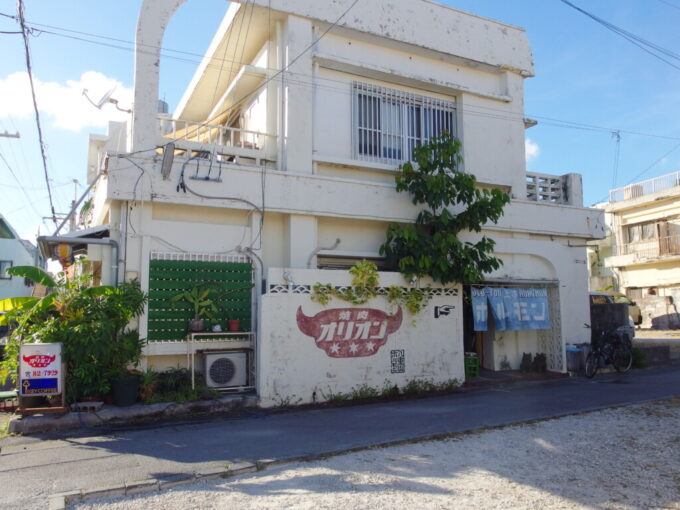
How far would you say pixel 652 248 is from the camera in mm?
27922

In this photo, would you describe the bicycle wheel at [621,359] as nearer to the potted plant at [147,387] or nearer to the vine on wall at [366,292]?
the vine on wall at [366,292]

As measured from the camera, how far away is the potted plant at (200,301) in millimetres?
9438

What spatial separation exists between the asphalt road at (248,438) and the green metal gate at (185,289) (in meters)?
1.97

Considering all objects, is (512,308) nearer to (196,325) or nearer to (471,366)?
(471,366)

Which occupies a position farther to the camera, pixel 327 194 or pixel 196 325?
pixel 327 194

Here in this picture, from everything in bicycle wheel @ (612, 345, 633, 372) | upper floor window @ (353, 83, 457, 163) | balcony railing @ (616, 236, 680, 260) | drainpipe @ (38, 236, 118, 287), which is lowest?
bicycle wheel @ (612, 345, 633, 372)

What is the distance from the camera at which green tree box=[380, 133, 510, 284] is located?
10.8 metres

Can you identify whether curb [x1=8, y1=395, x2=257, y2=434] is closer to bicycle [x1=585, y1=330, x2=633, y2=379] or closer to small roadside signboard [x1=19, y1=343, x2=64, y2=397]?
small roadside signboard [x1=19, y1=343, x2=64, y2=397]

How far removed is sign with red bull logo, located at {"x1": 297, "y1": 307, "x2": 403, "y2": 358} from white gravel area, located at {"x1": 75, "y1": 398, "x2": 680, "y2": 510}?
126 inches

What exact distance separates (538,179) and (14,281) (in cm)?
2605

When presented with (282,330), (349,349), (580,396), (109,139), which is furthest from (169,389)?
(109,139)

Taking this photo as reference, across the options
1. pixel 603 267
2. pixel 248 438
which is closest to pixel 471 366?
pixel 248 438

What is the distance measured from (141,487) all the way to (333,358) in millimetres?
4971

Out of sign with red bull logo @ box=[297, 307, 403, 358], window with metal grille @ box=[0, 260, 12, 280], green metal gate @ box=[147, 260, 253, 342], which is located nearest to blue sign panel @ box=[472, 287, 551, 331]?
sign with red bull logo @ box=[297, 307, 403, 358]
